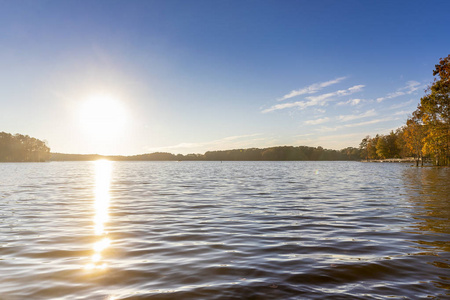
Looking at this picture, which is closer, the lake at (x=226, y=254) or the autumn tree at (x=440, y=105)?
the lake at (x=226, y=254)

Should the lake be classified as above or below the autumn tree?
below

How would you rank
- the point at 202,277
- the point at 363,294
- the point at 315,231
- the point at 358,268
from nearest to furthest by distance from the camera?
the point at 363,294, the point at 202,277, the point at 358,268, the point at 315,231

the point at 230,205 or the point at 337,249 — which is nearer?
the point at 337,249

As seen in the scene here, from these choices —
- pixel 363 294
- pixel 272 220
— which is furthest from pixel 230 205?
pixel 363 294

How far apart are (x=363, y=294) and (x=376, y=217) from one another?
996 centimetres

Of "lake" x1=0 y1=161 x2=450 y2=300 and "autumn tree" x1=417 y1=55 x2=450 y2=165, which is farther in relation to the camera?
"autumn tree" x1=417 y1=55 x2=450 y2=165

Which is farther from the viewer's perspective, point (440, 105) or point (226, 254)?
point (440, 105)

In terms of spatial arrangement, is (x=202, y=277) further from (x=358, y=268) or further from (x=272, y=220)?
(x=272, y=220)

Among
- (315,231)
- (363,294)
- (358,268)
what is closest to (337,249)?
(358,268)

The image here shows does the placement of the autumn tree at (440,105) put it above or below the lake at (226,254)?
above

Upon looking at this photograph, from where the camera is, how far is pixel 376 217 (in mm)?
15031

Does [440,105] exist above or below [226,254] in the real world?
above

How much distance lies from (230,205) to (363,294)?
1357 centimetres

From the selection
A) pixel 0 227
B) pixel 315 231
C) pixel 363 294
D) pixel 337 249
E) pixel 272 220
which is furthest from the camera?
pixel 272 220
